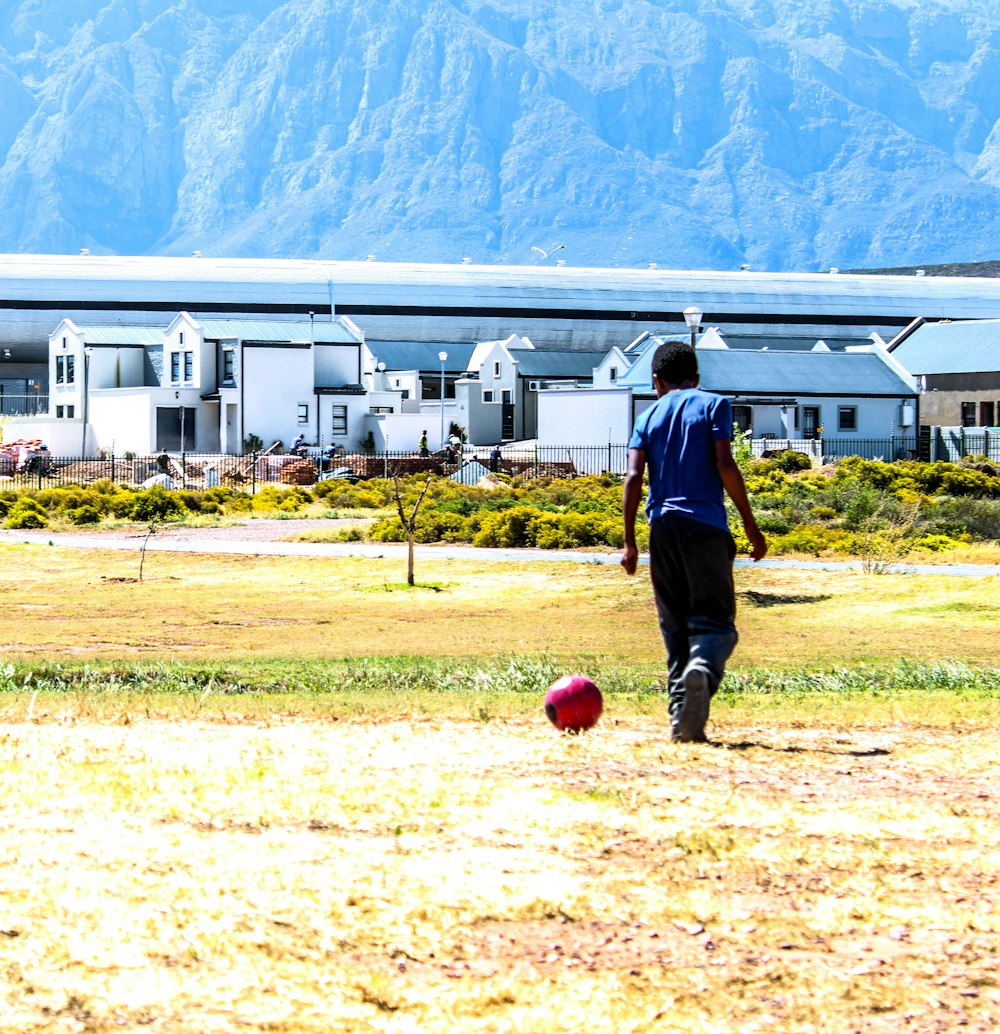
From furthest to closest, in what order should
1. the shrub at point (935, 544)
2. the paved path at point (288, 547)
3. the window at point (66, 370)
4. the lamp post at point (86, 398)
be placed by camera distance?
the window at point (66, 370) < the lamp post at point (86, 398) < the shrub at point (935, 544) < the paved path at point (288, 547)

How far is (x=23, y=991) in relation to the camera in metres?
5.56

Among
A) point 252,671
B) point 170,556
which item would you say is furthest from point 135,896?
point 170,556

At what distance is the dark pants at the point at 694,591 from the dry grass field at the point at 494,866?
0.48m

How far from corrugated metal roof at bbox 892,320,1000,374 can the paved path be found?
45193mm

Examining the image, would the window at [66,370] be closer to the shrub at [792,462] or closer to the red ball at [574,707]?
the shrub at [792,462]

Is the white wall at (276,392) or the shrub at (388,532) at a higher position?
the white wall at (276,392)

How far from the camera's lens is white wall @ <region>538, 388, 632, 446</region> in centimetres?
7006

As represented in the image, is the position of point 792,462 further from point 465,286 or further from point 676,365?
point 676,365

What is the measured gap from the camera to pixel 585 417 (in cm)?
7150

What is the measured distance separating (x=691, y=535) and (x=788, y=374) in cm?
6835

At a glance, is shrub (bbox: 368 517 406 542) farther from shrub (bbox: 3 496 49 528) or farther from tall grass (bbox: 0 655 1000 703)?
tall grass (bbox: 0 655 1000 703)

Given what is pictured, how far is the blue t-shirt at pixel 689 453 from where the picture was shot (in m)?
9.61

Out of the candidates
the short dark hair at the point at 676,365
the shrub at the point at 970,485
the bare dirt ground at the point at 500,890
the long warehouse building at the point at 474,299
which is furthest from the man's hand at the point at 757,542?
the long warehouse building at the point at 474,299

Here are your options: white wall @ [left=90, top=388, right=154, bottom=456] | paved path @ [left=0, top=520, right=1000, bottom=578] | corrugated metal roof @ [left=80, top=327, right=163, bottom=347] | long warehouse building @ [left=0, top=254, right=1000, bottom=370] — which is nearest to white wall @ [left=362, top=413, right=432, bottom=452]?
white wall @ [left=90, top=388, right=154, bottom=456]
